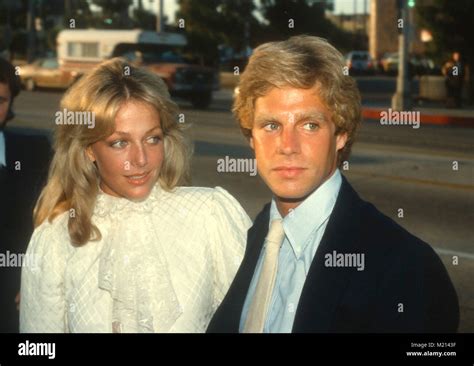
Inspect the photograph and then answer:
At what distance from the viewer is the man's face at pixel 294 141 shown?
8.89 ft

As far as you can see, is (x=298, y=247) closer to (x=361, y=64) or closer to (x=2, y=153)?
(x=2, y=153)

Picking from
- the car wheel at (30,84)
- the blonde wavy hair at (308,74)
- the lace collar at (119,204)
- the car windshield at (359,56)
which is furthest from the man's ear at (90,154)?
the car windshield at (359,56)

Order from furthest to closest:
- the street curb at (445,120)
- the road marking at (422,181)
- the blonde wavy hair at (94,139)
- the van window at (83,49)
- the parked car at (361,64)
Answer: the parked car at (361,64)
the van window at (83,49)
the street curb at (445,120)
the road marking at (422,181)
the blonde wavy hair at (94,139)

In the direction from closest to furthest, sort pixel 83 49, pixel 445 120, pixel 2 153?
pixel 2 153 → pixel 445 120 → pixel 83 49

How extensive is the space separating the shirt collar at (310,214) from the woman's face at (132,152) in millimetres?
802

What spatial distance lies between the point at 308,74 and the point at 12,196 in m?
2.23

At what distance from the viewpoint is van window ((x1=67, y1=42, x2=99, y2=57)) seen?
38.2m

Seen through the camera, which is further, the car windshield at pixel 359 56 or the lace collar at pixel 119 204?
the car windshield at pixel 359 56

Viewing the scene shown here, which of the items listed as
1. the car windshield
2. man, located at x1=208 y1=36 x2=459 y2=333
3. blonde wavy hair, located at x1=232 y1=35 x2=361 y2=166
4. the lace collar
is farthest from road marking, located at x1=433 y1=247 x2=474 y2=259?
the car windshield

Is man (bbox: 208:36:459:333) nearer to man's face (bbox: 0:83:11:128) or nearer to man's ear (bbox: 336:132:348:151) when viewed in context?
man's ear (bbox: 336:132:348:151)

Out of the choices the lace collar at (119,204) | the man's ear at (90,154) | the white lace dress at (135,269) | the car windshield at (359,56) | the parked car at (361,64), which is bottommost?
the white lace dress at (135,269)

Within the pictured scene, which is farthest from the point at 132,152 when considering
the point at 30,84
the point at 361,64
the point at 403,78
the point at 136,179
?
the point at 361,64

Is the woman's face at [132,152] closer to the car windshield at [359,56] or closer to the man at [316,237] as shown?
the man at [316,237]

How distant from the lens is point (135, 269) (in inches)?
134
